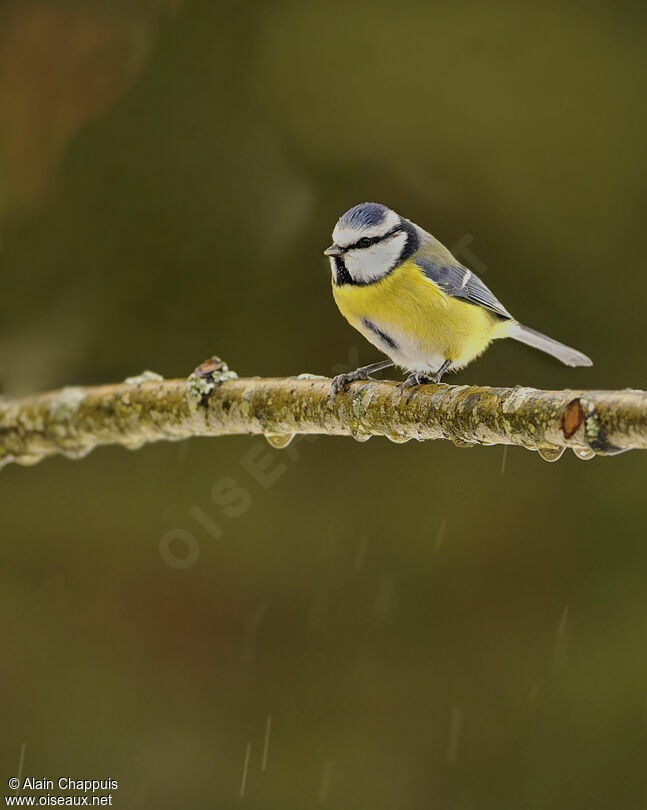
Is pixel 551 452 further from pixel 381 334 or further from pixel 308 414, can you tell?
pixel 381 334

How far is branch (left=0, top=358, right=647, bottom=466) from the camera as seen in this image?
24.6 inches

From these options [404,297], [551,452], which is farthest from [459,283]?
[551,452]

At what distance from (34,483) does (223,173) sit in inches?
30.1

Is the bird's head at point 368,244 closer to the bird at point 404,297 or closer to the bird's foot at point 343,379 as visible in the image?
the bird at point 404,297

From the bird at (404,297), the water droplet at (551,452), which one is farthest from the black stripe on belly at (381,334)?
the water droplet at (551,452)

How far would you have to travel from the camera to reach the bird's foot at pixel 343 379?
2.92ft

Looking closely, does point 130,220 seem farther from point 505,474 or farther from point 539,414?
point 539,414

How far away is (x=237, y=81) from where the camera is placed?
188cm

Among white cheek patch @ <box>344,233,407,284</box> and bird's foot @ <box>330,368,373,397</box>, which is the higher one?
white cheek patch @ <box>344,233,407,284</box>

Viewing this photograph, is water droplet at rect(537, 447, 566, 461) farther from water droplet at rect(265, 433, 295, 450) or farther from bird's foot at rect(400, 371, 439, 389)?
water droplet at rect(265, 433, 295, 450)

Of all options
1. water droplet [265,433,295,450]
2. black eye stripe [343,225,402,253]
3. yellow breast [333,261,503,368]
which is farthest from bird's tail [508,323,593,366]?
water droplet [265,433,295,450]

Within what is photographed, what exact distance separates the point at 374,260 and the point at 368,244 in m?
0.03

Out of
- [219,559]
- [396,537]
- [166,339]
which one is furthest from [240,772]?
[166,339]

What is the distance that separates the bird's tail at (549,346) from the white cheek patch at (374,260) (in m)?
0.23
